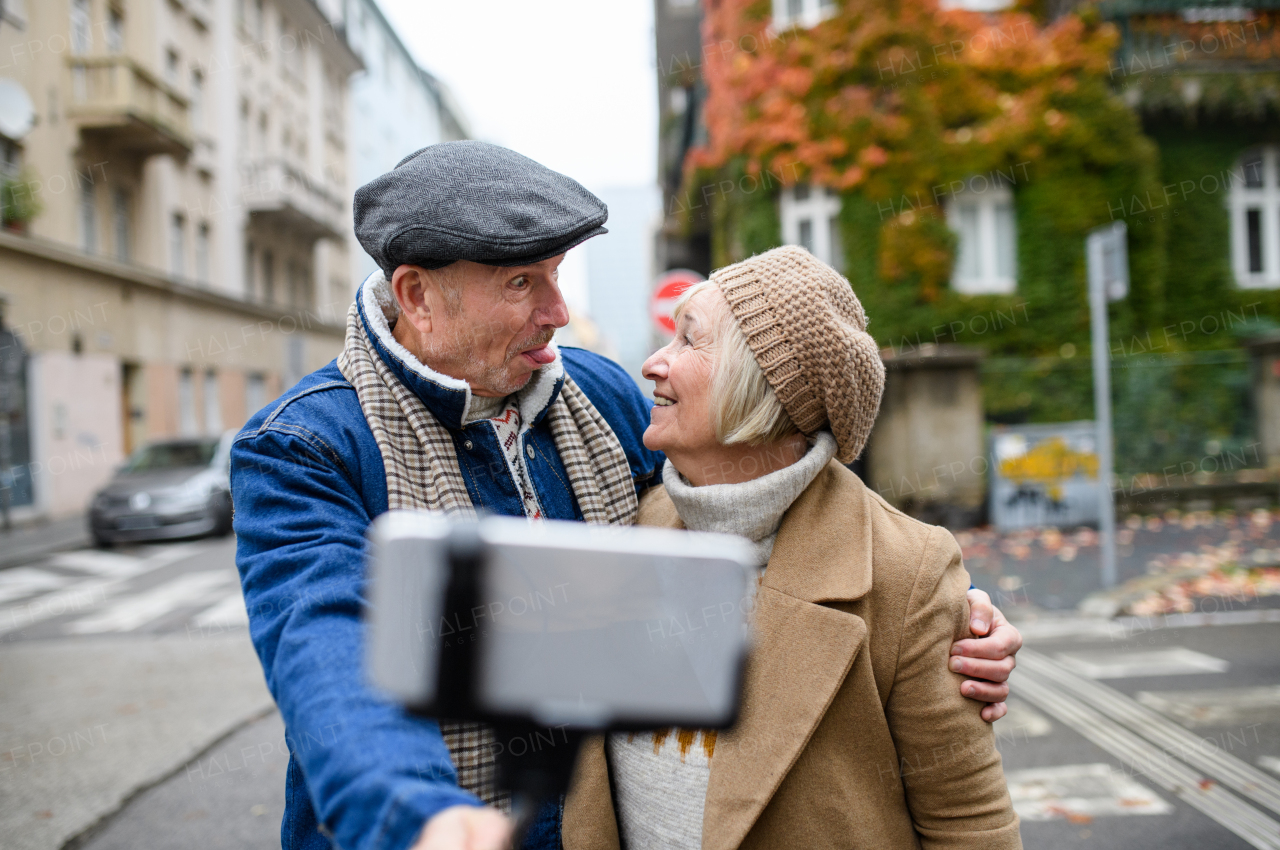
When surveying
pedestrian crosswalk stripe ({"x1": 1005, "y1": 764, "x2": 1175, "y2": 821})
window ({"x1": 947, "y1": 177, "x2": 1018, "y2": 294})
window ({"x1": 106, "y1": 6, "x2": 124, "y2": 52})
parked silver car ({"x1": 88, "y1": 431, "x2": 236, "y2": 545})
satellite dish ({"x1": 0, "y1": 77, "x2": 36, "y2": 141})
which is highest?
window ({"x1": 106, "y1": 6, "x2": 124, "y2": 52})

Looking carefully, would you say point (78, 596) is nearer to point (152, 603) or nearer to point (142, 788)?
point (152, 603)

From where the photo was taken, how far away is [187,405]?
22.9 m

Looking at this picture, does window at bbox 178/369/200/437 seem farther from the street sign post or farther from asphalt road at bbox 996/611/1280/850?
asphalt road at bbox 996/611/1280/850

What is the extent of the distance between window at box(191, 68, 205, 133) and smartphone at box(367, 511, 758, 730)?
26.1 m

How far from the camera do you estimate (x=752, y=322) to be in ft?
5.65

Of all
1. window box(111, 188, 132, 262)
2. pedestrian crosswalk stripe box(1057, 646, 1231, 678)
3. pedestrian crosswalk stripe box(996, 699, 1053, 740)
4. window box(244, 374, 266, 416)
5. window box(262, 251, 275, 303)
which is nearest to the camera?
pedestrian crosswalk stripe box(996, 699, 1053, 740)

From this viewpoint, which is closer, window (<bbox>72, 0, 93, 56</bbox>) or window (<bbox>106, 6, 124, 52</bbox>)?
window (<bbox>72, 0, 93, 56</bbox>)

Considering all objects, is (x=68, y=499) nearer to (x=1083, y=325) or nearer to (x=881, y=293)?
(x=881, y=293)

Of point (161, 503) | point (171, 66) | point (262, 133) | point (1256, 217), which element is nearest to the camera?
point (161, 503)

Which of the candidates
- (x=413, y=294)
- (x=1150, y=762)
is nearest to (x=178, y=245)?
(x=1150, y=762)

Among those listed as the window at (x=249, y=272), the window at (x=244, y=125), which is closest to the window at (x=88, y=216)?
the window at (x=249, y=272)

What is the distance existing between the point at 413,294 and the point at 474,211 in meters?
0.22

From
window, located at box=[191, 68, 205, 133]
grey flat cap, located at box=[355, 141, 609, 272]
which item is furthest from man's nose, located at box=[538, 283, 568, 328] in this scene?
window, located at box=[191, 68, 205, 133]

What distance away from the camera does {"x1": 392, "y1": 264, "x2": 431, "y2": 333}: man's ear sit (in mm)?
1586
